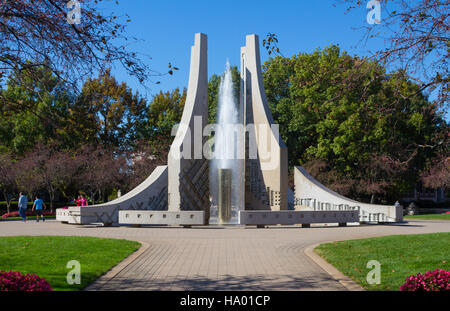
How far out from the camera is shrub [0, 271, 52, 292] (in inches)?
229

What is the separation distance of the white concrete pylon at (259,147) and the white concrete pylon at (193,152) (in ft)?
8.13

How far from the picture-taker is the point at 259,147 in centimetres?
2620

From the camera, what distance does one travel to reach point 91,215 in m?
20.9

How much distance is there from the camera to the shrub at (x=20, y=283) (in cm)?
582

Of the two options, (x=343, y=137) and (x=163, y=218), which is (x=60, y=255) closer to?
(x=163, y=218)

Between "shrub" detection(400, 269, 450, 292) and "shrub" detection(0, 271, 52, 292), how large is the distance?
189 inches

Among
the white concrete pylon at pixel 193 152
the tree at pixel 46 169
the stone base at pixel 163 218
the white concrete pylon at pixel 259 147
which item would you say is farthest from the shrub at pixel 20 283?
the tree at pixel 46 169

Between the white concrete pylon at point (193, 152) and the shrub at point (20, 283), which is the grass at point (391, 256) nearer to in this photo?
the shrub at point (20, 283)

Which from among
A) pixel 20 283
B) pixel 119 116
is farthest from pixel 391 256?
pixel 119 116

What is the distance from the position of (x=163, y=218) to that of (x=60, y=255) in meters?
9.13

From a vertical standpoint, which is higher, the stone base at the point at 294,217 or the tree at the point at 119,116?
the tree at the point at 119,116
